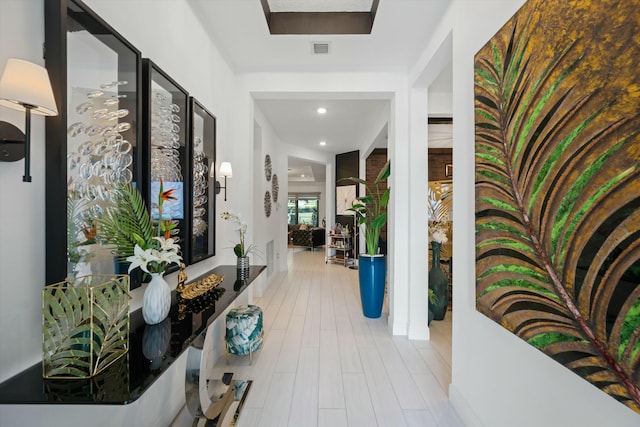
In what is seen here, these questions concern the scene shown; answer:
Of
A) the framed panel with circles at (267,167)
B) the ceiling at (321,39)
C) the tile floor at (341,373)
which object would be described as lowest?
the tile floor at (341,373)

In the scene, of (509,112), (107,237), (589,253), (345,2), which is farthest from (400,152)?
(107,237)

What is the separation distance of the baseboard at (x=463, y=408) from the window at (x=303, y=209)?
12.9 metres

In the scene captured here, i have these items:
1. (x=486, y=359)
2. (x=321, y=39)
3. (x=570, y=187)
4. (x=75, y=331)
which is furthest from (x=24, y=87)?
(x=321, y=39)

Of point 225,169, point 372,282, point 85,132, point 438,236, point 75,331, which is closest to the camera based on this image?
point 75,331

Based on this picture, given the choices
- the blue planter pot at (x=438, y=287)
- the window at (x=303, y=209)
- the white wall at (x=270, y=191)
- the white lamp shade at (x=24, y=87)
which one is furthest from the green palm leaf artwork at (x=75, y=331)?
the window at (x=303, y=209)

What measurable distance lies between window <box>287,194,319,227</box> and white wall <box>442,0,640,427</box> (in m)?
12.9

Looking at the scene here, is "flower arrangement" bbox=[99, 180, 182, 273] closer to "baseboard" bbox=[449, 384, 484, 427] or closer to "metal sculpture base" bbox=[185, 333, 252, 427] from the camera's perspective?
"metal sculpture base" bbox=[185, 333, 252, 427]

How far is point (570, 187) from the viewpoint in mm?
976

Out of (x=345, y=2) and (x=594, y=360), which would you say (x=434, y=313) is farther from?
(x=345, y=2)

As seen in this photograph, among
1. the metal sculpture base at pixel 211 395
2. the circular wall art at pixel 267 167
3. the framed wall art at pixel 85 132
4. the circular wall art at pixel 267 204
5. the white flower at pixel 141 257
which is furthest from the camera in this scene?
the circular wall art at pixel 267 204

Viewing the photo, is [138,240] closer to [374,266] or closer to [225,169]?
[225,169]

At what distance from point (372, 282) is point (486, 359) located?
1973mm

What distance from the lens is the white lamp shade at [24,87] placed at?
774 millimetres

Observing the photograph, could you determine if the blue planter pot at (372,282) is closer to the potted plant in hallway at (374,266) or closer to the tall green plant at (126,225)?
the potted plant in hallway at (374,266)
